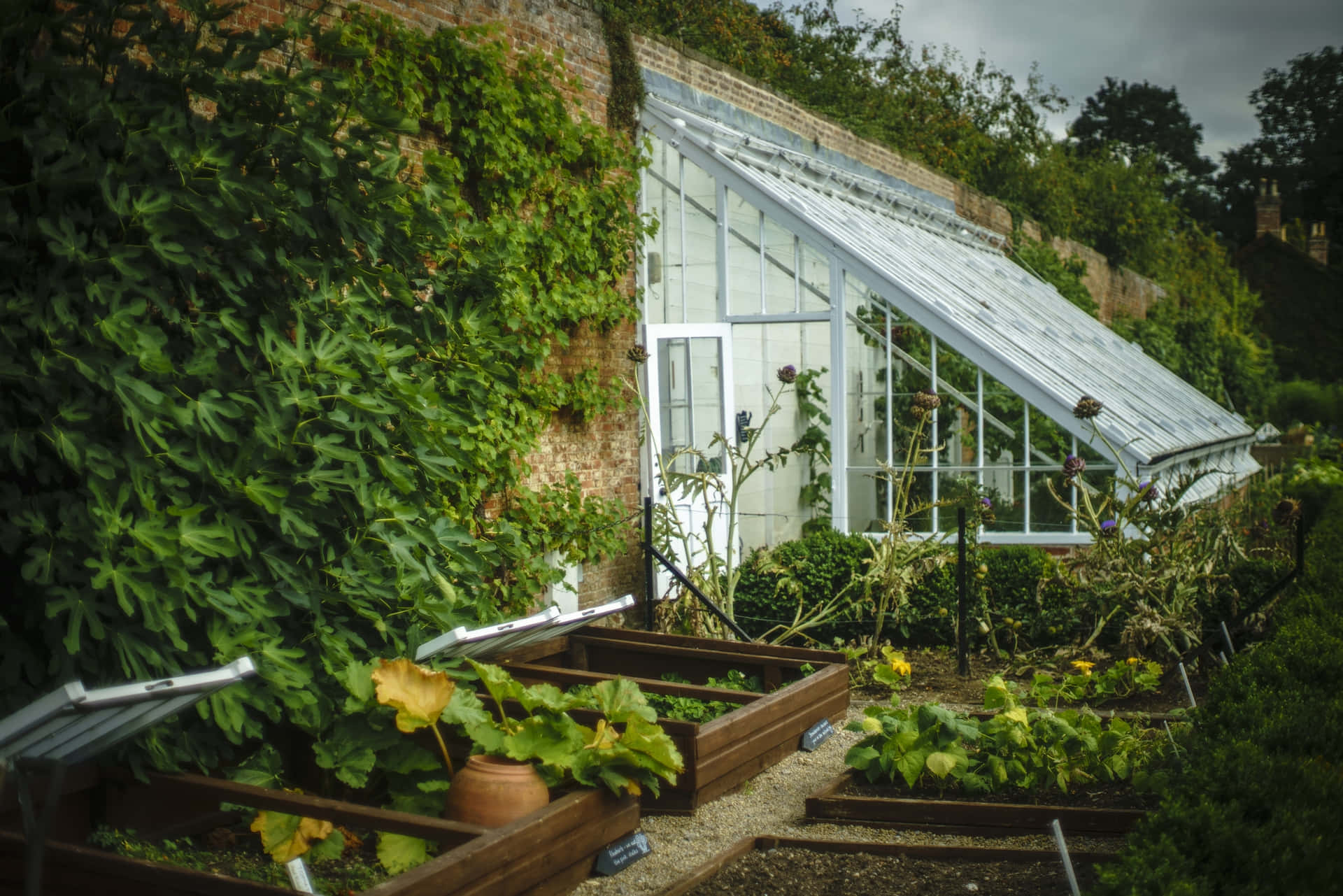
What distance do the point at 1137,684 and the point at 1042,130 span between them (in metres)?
22.9

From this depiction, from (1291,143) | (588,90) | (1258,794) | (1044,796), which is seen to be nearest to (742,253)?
(588,90)

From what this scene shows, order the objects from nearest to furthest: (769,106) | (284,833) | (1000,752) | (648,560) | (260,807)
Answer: (260,807), (284,833), (1000,752), (648,560), (769,106)

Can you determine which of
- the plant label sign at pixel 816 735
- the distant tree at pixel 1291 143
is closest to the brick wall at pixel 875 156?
the plant label sign at pixel 816 735

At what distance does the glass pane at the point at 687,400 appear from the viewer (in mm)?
8922

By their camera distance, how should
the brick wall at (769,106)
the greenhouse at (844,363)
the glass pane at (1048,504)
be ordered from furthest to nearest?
the brick wall at (769,106) < the glass pane at (1048,504) < the greenhouse at (844,363)

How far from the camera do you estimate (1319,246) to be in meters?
36.4

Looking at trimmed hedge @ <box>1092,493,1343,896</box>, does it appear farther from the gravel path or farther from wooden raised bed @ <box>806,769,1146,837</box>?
the gravel path

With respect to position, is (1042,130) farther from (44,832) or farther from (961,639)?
(44,832)

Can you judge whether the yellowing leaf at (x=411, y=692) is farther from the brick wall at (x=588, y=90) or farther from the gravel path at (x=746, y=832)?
the brick wall at (x=588, y=90)

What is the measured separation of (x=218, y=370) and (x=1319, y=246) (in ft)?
131

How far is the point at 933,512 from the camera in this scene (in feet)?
27.9

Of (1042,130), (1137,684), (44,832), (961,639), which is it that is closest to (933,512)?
(961,639)

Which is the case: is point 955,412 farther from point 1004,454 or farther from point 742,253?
point 742,253

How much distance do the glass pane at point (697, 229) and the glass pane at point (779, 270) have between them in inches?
18.0
